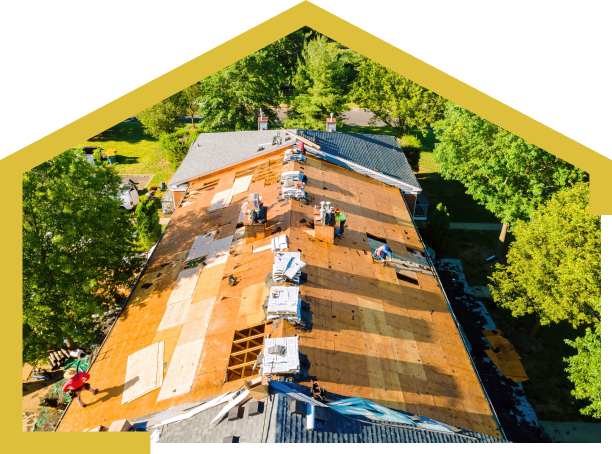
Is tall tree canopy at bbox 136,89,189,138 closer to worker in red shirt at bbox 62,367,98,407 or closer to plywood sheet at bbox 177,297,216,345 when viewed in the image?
plywood sheet at bbox 177,297,216,345

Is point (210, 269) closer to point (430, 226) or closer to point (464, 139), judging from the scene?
point (430, 226)

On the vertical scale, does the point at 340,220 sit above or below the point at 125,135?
Answer: below

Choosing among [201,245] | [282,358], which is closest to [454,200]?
[201,245]

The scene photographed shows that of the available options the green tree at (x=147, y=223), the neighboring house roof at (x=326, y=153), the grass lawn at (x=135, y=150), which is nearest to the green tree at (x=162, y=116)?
the grass lawn at (x=135, y=150)

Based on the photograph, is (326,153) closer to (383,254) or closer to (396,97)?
(383,254)

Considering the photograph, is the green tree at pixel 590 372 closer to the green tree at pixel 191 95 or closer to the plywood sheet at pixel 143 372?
the plywood sheet at pixel 143 372

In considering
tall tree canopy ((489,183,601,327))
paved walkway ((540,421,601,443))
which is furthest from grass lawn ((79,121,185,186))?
paved walkway ((540,421,601,443))
